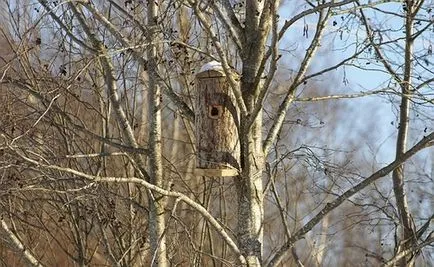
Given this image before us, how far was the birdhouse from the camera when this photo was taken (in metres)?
3.34

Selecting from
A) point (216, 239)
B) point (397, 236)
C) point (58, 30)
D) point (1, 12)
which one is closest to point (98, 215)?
point (58, 30)

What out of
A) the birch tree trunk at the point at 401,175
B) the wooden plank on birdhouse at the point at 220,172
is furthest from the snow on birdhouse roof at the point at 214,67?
the birch tree trunk at the point at 401,175

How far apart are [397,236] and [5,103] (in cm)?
261

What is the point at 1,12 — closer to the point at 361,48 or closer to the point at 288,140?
the point at 288,140

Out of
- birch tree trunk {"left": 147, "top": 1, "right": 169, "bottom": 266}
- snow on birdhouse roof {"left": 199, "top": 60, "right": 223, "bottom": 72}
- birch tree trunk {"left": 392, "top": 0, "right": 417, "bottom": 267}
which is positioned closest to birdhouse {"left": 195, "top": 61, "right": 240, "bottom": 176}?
snow on birdhouse roof {"left": 199, "top": 60, "right": 223, "bottom": 72}

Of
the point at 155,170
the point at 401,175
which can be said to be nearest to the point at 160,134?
the point at 155,170

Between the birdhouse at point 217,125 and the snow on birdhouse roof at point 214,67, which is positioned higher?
the snow on birdhouse roof at point 214,67

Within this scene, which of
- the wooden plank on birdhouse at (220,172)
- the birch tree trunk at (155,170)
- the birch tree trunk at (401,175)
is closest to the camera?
the wooden plank on birdhouse at (220,172)

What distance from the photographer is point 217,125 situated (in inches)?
133

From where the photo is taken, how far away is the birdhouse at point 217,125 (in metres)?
3.34

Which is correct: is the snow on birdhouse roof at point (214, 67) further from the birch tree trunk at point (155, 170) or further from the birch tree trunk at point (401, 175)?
the birch tree trunk at point (401, 175)

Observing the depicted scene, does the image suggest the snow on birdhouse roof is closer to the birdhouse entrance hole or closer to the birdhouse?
the birdhouse

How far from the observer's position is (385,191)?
5156mm

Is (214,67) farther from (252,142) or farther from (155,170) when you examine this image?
(155,170)
